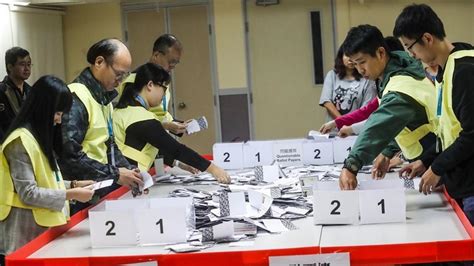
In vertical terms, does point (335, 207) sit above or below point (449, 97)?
below

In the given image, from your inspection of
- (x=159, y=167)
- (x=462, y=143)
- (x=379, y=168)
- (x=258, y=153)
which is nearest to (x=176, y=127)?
(x=159, y=167)

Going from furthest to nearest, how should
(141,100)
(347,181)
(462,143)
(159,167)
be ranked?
(159,167) < (141,100) < (347,181) < (462,143)

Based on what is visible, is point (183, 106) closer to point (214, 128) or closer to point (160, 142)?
point (214, 128)

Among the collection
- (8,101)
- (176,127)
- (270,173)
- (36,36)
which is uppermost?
(36,36)

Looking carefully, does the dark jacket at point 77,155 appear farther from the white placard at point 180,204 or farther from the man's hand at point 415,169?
the man's hand at point 415,169

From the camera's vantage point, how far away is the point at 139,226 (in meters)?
2.03

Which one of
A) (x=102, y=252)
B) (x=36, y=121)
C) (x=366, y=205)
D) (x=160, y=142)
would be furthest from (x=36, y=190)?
(x=366, y=205)

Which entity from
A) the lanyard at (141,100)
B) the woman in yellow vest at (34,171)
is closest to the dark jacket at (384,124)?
the woman in yellow vest at (34,171)

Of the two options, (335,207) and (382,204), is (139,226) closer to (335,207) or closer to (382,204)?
(335,207)

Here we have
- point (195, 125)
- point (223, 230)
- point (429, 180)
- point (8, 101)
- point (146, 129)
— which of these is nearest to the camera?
point (223, 230)

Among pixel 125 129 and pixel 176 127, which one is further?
pixel 176 127

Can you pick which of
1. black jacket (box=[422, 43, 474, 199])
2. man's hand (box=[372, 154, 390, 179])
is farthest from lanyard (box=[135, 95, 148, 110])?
black jacket (box=[422, 43, 474, 199])

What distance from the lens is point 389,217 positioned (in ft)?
7.00

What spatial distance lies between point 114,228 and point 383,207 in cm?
82
